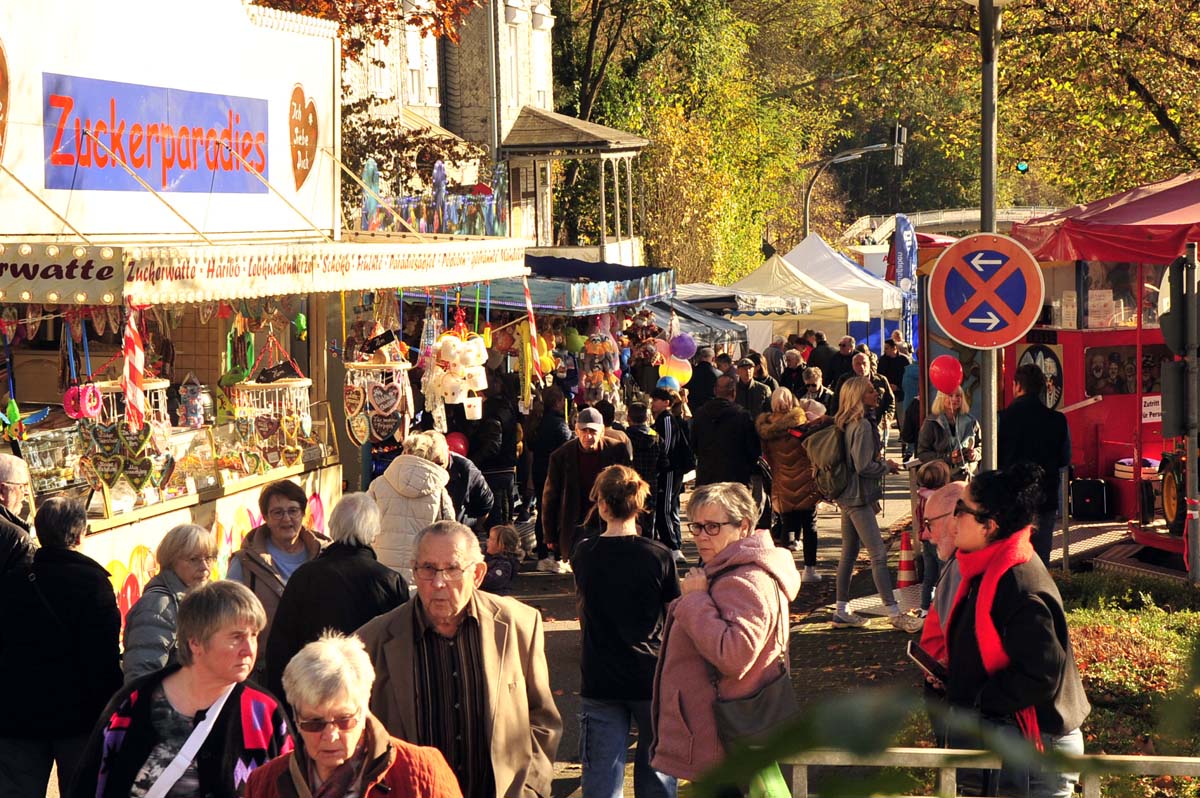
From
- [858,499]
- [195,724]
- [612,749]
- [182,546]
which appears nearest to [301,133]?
[858,499]

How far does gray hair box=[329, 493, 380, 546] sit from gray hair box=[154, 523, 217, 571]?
436 mm

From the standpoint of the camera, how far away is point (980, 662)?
5.05 metres

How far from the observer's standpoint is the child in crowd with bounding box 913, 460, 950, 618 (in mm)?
9562

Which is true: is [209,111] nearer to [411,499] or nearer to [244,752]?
[411,499]

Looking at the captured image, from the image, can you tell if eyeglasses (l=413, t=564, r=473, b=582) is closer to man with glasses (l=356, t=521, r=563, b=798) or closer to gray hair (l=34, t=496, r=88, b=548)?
man with glasses (l=356, t=521, r=563, b=798)

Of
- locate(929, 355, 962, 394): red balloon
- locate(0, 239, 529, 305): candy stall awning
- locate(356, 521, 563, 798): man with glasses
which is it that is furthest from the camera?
locate(929, 355, 962, 394): red balloon

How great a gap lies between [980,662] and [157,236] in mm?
7952

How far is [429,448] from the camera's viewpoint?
8672 millimetres

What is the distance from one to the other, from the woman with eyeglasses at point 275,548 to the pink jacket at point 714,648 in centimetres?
170

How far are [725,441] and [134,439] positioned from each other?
4771 mm

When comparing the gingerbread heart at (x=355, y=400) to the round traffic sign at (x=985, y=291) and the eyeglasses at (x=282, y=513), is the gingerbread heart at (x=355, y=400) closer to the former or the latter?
the round traffic sign at (x=985, y=291)

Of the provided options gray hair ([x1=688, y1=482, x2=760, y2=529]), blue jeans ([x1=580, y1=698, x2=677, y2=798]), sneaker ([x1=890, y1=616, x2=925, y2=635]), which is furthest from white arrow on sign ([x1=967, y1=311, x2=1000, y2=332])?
blue jeans ([x1=580, y1=698, x2=677, y2=798])

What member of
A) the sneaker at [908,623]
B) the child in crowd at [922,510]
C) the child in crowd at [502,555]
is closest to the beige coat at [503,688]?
the child in crowd at [502,555]

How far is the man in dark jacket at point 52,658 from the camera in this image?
18.0 ft
